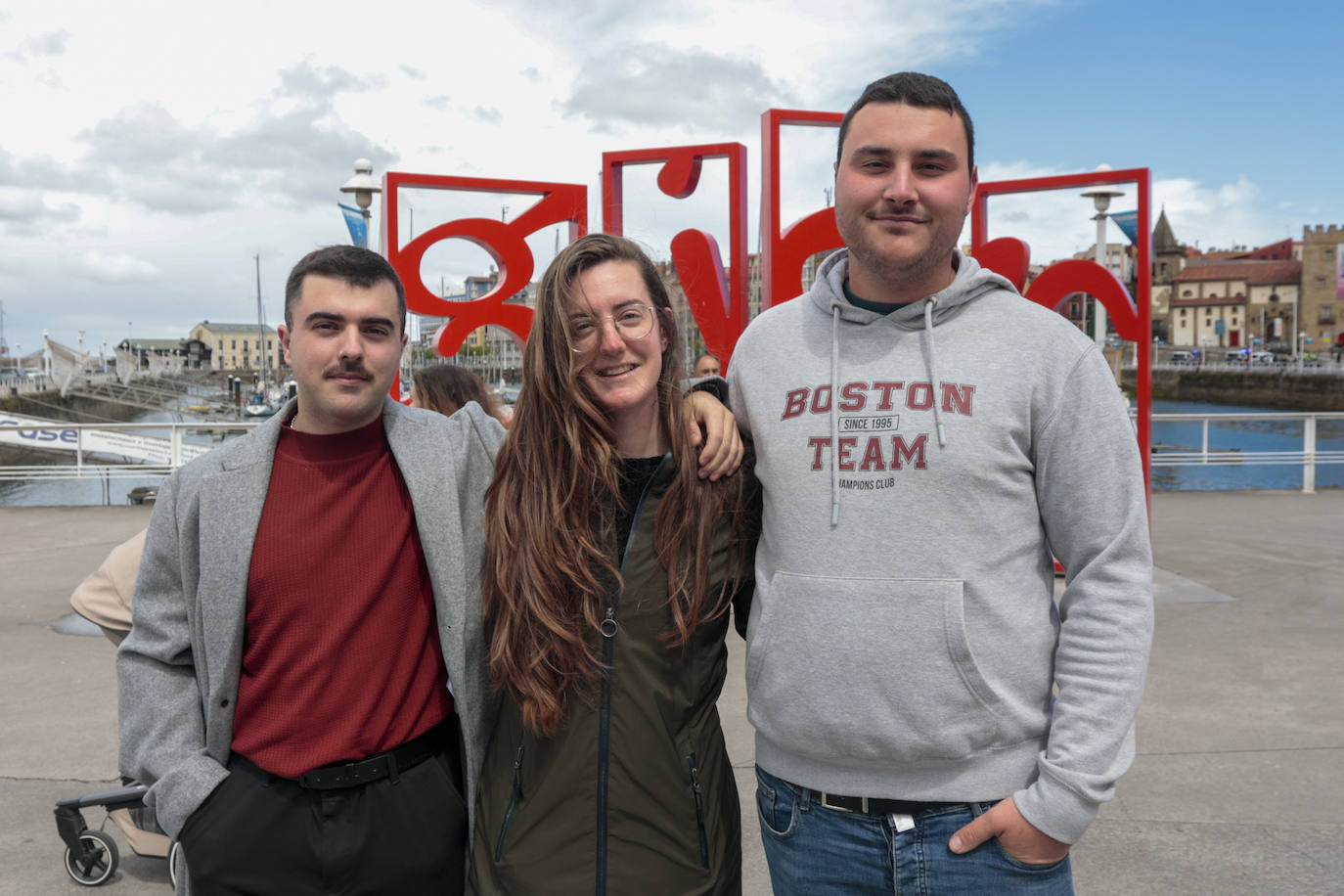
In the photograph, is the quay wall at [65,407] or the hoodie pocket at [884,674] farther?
the quay wall at [65,407]

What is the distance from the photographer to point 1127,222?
28.7 feet

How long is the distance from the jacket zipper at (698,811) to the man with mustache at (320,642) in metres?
0.50

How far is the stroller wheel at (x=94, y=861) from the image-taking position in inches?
133

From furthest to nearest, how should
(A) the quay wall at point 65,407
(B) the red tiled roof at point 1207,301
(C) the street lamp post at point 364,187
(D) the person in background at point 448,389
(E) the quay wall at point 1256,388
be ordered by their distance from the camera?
(B) the red tiled roof at point 1207,301 < (E) the quay wall at point 1256,388 < (A) the quay wall at point 65,407 < (C) the street lamp post at point 364,187 < (D) the person in background at point 448,389

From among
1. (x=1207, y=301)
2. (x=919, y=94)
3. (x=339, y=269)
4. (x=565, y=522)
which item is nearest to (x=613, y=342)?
(x=565, y=522)

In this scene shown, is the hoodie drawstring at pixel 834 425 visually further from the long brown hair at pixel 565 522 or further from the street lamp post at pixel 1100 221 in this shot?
the street lamp post at pixel 1100 221

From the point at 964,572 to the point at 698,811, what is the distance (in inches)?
27.1

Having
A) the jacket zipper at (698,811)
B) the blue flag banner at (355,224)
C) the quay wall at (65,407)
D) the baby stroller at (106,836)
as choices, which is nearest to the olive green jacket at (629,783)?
the jacket zipper at (698,811)

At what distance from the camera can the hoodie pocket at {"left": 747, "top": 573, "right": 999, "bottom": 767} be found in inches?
67.1

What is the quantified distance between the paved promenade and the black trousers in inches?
66.3

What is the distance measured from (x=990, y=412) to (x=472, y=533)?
1.13 metres

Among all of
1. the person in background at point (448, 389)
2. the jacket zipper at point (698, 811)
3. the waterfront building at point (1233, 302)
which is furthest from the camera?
the waterfront building at point (1233, 302)

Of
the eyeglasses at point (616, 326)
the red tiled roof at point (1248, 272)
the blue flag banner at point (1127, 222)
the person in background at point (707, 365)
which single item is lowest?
the eyeglasses at point (616, 326)

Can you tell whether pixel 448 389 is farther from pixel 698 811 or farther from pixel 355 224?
pixel 355 224
